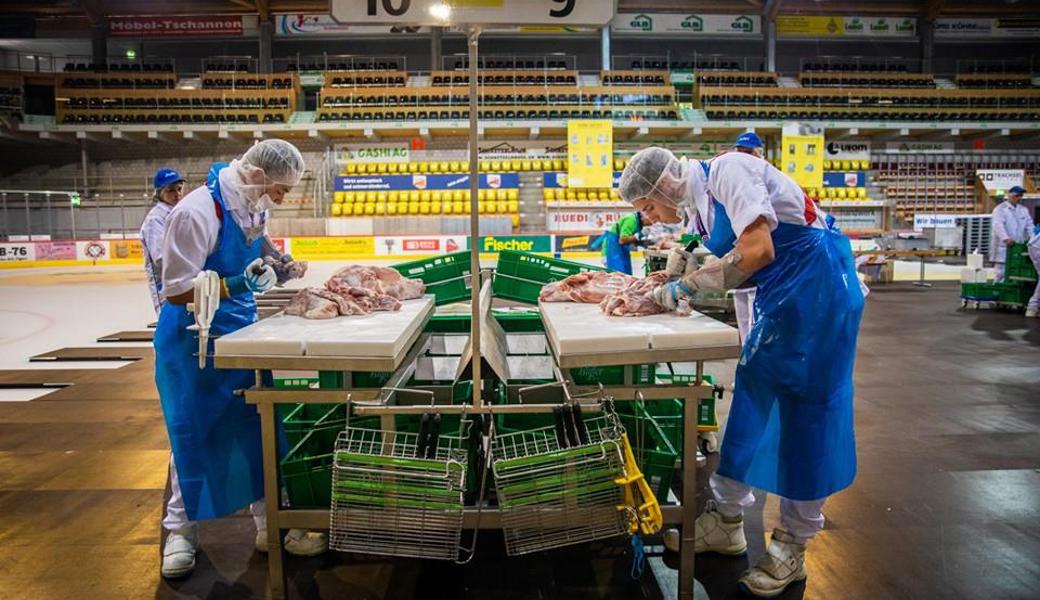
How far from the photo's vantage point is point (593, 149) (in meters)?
16.7

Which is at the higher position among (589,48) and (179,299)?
(589,48)

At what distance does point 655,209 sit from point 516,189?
15496mm

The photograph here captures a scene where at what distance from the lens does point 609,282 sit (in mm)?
3271

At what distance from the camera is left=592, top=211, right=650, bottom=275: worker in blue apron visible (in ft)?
23.9

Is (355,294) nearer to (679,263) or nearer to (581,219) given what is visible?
(679,263)

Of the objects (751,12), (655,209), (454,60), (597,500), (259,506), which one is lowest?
(259,506)

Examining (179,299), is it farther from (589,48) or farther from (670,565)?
(589,48)

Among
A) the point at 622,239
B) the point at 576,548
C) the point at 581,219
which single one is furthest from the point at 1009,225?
the point at 576,548

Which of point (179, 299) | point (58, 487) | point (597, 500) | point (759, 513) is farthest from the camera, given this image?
point (58, 487)

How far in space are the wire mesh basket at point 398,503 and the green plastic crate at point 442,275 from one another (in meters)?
1.74

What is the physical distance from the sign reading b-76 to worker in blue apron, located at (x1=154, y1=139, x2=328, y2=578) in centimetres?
86

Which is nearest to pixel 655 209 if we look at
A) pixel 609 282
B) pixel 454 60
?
pixel 609 282

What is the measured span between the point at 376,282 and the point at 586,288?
3.22 feet

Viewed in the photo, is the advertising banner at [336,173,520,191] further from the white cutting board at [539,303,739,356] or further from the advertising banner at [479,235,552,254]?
the white cutting board at [539,303,739,356]
